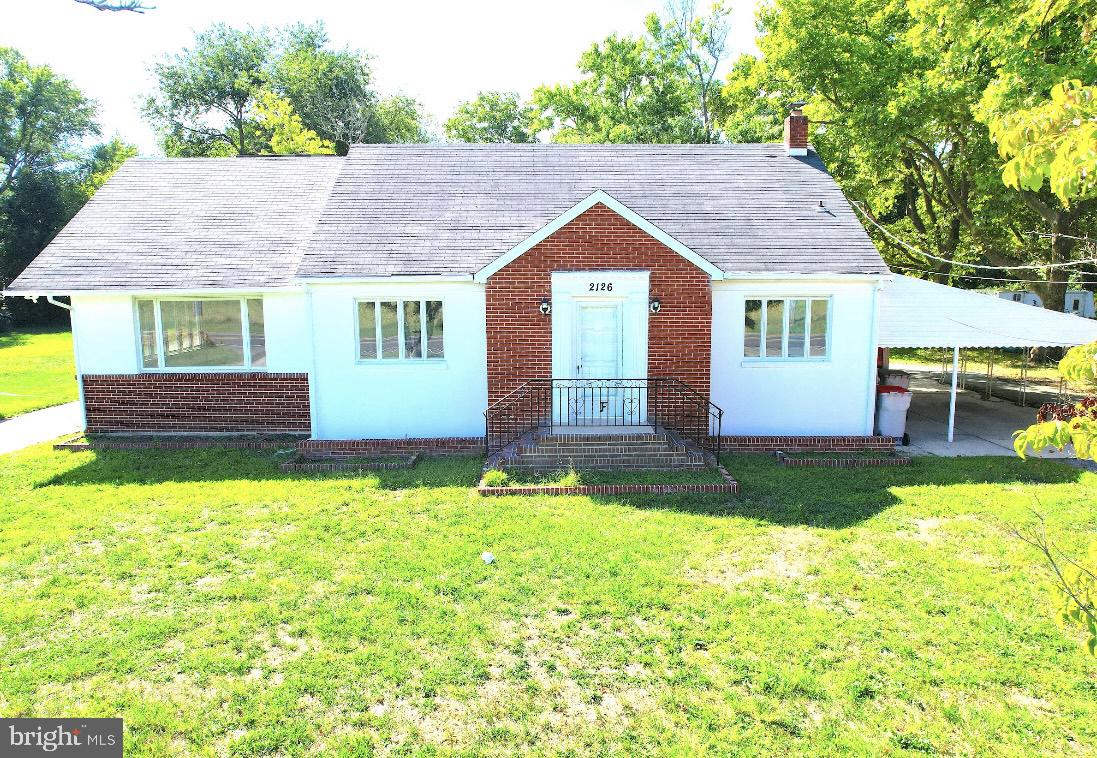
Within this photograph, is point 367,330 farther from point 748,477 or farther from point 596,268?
point 748,477

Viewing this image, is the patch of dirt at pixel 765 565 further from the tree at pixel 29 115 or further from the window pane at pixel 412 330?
the tree at pixel 29 115

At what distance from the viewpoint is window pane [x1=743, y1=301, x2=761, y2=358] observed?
1376cm

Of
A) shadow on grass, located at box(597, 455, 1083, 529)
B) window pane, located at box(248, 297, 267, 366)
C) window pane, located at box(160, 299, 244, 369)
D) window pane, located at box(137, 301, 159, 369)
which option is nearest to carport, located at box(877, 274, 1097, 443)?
shadow on grass, located at box(597, 455, 1083, 529)

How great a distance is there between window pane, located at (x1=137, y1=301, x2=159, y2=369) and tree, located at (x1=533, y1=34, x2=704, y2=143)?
25113mm

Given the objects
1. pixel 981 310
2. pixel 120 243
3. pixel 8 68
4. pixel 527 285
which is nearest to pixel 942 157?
pixel 981 310

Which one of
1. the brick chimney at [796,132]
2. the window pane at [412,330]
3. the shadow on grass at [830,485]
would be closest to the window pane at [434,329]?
the window pane at [412,330]

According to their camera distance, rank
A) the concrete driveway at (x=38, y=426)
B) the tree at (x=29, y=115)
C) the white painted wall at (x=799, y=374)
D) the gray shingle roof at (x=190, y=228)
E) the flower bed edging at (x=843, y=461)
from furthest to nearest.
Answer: the tree at (x=29, y=115) < the concrete driveway at (x=38, y=426) < the gray shingle roof at (x=190, y=228) < the white painted wall at (x=799, y=374) < the flower bed edging at (x=843, y=461)

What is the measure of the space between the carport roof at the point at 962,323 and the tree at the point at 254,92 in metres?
41.1

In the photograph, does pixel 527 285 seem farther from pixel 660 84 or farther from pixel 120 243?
pixel 660 84

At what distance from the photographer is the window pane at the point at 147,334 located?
14.5 meters

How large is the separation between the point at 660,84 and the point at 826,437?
2786 cm

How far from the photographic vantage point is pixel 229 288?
13.8 meters

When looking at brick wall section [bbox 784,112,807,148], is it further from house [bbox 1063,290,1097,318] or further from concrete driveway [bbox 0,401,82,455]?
house [bbox 1063,290,1097,318]

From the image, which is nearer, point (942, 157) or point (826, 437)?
point (826, 437)
